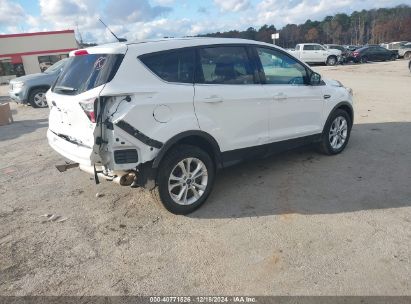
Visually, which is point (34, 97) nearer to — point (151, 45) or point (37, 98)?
point (37, 98)

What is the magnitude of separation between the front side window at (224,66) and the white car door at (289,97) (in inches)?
11.1

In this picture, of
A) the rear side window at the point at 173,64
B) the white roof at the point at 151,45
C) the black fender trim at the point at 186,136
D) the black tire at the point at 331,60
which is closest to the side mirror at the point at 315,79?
the white roof at the point at 151,45

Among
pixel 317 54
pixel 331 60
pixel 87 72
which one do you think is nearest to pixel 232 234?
pixel 87 72

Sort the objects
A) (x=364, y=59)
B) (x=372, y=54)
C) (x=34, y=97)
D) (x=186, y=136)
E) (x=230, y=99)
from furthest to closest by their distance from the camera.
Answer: (x=372, y=54) < (x=364, y=59) < (x=34, y=97) < (x=230, y=99) < (x=186, y=136)

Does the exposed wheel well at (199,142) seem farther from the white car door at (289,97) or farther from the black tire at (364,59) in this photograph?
the black tire at (364,59)

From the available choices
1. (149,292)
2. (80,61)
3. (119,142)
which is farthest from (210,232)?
(80,61)

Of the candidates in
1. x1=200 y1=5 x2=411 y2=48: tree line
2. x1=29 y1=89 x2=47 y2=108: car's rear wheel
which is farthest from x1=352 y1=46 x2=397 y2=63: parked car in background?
x1=200 y1=5 x2=411 y2=48: tree line

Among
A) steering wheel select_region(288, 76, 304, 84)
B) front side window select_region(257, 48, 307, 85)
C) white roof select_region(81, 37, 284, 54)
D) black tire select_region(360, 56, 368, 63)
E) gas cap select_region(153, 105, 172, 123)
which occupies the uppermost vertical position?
white roof select_region(81, 37, 284, 54)

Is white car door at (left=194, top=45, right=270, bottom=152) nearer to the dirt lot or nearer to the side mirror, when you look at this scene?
the dirt lot

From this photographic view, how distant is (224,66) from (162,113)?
1.11 metres

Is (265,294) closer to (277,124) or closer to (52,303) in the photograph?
(52,303)

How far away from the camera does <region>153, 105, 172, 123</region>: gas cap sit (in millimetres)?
3783

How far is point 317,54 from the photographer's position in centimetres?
3095

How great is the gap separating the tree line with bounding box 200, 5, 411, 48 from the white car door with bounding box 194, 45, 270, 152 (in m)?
81.4
